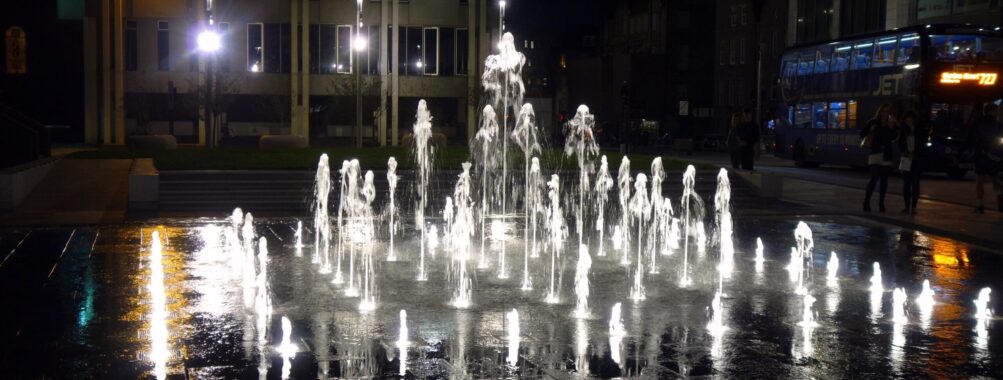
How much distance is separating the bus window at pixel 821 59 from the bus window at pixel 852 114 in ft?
6.27

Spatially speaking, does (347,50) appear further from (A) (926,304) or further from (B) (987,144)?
(A) (926,304)

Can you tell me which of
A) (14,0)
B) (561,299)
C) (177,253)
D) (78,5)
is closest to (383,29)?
(78,5)

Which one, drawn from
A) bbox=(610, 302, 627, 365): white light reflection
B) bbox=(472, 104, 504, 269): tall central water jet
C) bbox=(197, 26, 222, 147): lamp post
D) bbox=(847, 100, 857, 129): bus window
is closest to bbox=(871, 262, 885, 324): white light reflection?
bbox=(610, 302, 627, 365): white light reflection

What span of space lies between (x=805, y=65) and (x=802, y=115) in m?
2.14

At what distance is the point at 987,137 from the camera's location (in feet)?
60.6

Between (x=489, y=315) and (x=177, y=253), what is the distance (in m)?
5.89

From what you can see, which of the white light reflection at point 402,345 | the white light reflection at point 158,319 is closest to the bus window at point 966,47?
the white light reflection at point 158,319

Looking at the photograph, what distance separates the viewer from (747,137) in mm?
24391

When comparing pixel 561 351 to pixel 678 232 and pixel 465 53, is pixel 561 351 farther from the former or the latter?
pixel 465 53

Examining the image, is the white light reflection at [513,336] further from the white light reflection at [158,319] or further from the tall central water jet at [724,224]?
the tall central water jet at [724,224]

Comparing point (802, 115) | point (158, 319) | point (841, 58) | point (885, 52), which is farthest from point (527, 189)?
point (802, 115)

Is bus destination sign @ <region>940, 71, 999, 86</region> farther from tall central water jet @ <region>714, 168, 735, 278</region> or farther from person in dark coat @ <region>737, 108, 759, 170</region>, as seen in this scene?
tall central water jet @ <region>714, 168, 735, 278</region>

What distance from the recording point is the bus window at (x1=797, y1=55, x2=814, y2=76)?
3578cm

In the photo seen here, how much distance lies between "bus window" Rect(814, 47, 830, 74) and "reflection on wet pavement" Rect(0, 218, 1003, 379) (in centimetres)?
2177
